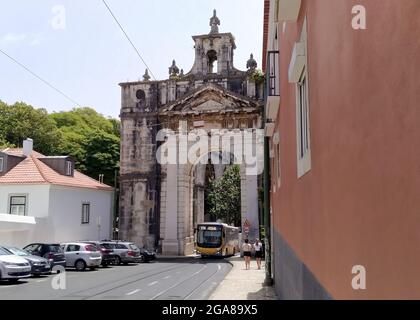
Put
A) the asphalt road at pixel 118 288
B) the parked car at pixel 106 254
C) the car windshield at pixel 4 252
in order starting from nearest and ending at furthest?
the asphalt road at pixel 118 288 < the car windshield at pixel 4 252 < the parked car at pixel 106 254

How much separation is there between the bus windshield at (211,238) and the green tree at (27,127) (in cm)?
Answer: 3030

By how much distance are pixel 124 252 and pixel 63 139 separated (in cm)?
3424

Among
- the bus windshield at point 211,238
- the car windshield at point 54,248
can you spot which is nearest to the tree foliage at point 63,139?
the bus windshield at point 211,238

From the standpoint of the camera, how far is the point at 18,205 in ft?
99.9

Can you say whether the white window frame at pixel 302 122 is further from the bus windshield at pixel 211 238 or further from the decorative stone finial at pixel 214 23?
the decorative stone finial at pixel 214 23

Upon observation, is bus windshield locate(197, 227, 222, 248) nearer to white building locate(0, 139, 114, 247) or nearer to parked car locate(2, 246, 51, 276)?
white building locate(0, 139, 114, 247)

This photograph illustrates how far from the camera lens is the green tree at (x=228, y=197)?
54469mm

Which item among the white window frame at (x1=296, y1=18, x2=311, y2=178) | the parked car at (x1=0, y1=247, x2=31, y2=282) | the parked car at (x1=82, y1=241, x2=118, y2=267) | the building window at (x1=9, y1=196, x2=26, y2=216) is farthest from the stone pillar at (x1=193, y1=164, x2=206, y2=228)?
the white window frame at (x1=296, y1=18, x2=311, y2=178)

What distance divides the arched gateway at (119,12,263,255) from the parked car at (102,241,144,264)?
7518 mm

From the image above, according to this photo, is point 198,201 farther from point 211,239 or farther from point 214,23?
point 214,23

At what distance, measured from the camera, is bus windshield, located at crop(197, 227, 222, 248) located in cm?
3541
